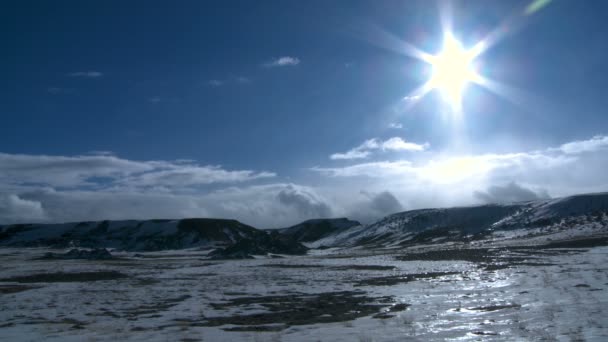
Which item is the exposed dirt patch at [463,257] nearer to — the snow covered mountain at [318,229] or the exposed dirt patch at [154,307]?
the exposed dirt patch at [154,307]

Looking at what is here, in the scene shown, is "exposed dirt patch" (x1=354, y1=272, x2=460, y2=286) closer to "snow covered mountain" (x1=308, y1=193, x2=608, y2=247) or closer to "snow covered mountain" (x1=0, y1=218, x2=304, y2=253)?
"snow covered mountain" (x1=308, y1=193, x2=608, y2=247)

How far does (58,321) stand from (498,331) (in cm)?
1552

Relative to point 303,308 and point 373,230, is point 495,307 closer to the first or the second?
point 303,308

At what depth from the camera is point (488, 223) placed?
126 metres

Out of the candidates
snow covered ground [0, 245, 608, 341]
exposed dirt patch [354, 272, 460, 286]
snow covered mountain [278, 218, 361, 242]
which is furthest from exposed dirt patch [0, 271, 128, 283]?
snow covered mountain [278, 218, 361, 242]

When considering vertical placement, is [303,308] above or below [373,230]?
below

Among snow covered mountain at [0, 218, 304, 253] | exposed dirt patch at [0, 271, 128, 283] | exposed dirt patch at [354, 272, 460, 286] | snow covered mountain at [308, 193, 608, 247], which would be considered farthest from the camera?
snow covered mountain at [0, 218, 304, 253]

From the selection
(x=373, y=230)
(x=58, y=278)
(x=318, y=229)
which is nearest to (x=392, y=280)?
(x=58, y=278)

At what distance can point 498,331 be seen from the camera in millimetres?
13406

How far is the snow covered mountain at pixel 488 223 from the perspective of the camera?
327 feet

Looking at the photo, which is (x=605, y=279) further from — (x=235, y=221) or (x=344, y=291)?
(x=235, y=221)

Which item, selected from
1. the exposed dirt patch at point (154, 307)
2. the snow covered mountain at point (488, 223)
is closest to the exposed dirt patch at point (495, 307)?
the exposed dirt patch at point (154, 307)

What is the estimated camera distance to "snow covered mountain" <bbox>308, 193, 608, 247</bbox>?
99625 mm

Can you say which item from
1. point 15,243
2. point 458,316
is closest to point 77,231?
point 15,243
